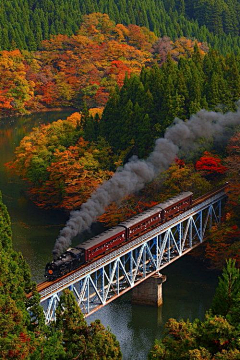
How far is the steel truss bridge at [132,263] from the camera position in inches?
1722

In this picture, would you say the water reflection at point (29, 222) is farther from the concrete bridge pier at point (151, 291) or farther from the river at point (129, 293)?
the concrete bridge pier at point (151, 291)

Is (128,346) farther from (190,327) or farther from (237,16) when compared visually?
(237,16)

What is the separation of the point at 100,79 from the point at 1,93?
1589 centimetres

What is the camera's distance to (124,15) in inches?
5522

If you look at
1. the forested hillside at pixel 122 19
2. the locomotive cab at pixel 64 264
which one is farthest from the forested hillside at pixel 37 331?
the forested hillside at pixel 122 19

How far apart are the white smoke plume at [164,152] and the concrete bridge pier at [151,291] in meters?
7.05

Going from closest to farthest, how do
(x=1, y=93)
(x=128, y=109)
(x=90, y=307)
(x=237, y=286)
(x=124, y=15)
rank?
1. (x=237, y=286)
2. (x=90, y=307)
3. (x=128, y=109)
4. (x=1, y=93)
5. (x=124, y=15)

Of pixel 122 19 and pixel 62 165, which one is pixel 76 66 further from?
pixel 62 165

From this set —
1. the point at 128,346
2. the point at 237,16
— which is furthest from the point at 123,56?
the point at 128,346

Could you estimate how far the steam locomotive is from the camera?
142ft

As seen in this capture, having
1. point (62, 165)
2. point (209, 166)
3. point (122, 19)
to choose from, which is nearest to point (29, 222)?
point (62, 165)

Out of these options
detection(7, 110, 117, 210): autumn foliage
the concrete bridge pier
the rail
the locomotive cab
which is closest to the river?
the concrete bridge pier

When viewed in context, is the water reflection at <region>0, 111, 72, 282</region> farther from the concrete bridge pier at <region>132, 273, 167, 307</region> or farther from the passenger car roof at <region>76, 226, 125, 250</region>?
the passenger car roof at <region>76, 226, 125, 250</region>

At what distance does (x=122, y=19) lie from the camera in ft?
455
